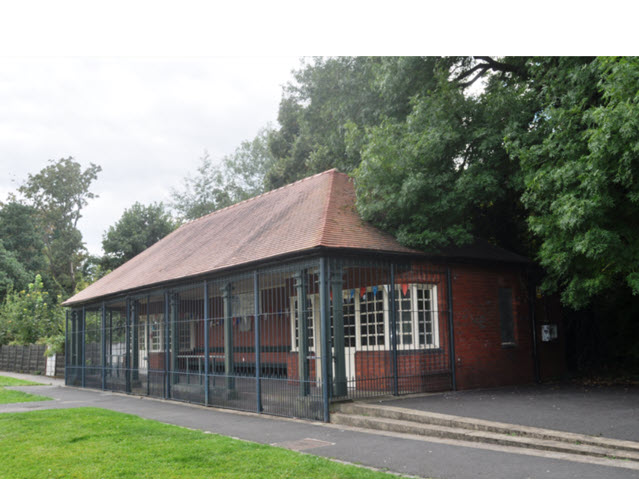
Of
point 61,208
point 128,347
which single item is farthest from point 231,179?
point 128,347

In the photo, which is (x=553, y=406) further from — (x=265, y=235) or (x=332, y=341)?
(x=265, y=235)

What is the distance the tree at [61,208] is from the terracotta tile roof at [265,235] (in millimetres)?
30209

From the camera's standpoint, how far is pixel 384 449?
26.5 feet

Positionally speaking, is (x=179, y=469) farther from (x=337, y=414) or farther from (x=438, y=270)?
(x=438, y=270)

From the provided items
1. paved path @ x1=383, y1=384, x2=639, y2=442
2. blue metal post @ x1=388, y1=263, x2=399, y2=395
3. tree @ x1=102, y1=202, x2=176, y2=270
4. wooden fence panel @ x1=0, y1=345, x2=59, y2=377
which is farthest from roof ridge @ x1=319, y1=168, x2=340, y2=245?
tree @ x1=102, y1=202, x2=176, y2=270

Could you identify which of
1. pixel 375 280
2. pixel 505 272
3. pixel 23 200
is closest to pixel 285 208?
pixel 375 280

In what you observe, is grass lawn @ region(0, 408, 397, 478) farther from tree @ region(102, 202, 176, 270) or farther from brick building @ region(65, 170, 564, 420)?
tree @ region(102, 202, 176, 270)

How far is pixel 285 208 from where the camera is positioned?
16047 mm

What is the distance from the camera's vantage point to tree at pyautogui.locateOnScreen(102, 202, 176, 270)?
34500 mm

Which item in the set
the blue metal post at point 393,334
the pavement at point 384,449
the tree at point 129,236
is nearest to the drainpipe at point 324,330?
the pavement at point 384,449

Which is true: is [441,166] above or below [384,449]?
above

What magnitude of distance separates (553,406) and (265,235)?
7445mm

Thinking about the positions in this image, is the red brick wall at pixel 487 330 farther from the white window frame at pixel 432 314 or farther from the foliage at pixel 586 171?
the foliage at pixel 586 171

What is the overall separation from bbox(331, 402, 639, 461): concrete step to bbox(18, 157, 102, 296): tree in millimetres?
43741
